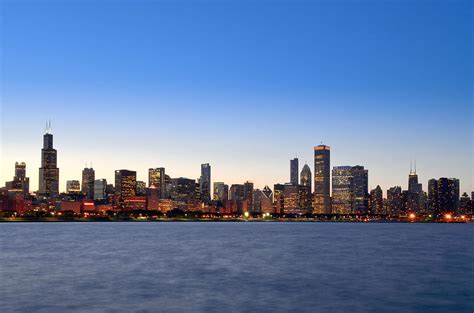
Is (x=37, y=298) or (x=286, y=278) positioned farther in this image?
(x=286, y=278)

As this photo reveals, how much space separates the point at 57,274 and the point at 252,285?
21113mm

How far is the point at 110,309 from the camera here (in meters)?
38.5

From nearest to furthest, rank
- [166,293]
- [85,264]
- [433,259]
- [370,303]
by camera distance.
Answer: [370,303], [166,293], [85,264], [433,259]

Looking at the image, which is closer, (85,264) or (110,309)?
(110,309)

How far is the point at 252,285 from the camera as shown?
1993 inches

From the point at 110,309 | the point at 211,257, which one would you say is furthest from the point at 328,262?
the point at 110,309

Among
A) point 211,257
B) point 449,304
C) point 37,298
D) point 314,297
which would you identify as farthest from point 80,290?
point 211,257

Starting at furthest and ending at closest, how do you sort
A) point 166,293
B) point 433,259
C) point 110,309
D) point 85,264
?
1. point 433,259
2. point 85,264
3. point 166,293
4. point 110,309

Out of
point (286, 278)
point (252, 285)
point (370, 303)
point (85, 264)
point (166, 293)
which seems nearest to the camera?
point (370, 303)

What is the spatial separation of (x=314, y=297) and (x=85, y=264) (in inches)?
1356

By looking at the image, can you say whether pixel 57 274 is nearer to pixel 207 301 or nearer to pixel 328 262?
pixel 207 301

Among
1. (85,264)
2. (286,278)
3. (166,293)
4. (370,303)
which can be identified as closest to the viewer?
(370,303)

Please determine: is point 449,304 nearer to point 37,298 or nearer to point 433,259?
point 37,298

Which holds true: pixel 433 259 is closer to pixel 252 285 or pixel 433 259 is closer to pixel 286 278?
pixel 286 278
